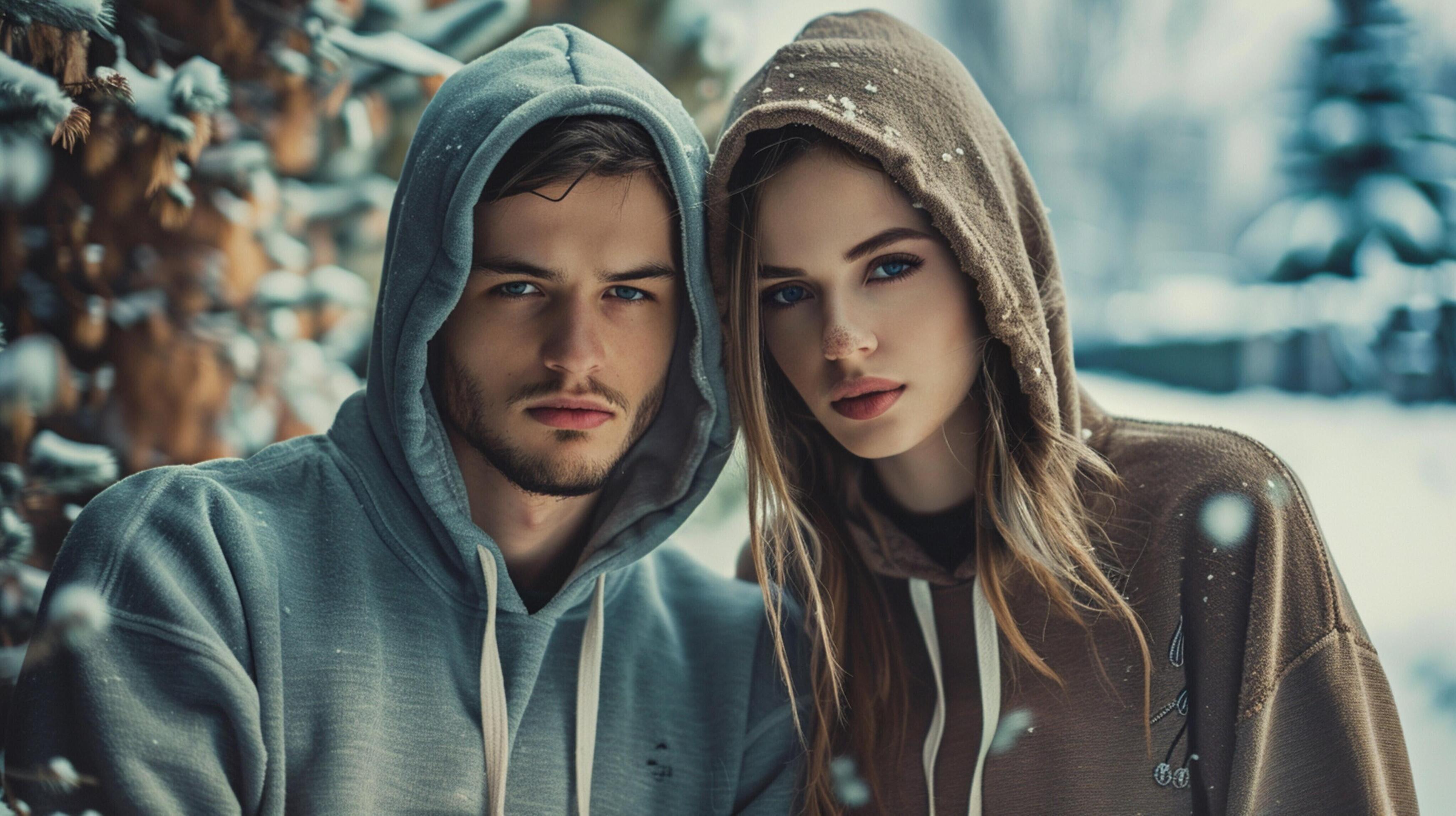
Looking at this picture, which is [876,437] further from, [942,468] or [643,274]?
[643,274]

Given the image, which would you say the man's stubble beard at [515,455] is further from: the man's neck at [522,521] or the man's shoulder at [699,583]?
the man's shoulder at [699,583]

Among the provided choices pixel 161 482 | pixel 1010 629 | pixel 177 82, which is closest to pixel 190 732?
pixel 161 482

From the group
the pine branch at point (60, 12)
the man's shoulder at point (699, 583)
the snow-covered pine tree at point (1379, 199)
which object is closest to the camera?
the pine branch at point (60, 12)

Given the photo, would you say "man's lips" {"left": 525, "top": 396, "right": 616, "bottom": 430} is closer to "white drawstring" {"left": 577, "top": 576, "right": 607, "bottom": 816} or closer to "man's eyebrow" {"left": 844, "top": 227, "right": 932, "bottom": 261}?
"white drawstring" {"left": 577, "top": 576, "right": 607, "bottom": 816}

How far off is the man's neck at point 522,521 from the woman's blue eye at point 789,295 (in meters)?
0.45

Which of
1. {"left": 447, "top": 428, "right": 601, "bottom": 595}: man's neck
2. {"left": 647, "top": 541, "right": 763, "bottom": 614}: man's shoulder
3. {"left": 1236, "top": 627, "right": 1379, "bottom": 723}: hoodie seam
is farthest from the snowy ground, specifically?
{"left": 1236, "top": 627, "right": 1379, "bottom": 723}: hoodie seam

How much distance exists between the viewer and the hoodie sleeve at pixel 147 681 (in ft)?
3.99

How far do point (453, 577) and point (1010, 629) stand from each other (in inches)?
33.8

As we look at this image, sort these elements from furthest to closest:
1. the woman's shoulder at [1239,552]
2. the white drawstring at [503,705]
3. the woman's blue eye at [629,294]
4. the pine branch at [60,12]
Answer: the woman's blue eye at [629,294], the white drawstring at [503,705], the woman's shoulder at [1239,552], the pine branch at [60,12]

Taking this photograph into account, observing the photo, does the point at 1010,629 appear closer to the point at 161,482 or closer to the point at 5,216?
the point at 161,482

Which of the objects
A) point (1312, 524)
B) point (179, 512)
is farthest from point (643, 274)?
point (1312, 524)

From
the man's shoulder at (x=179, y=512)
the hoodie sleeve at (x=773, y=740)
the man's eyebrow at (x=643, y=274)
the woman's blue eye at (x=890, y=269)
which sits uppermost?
the woman's blue eye at (x=890, y=269)

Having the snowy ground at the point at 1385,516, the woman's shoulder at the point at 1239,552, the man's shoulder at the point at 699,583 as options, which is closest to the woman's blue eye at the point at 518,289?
the man's shoulder at the point at 699,583

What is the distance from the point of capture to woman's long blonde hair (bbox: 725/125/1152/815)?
158cm
